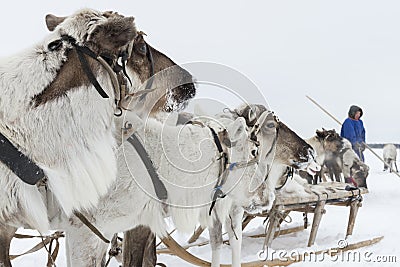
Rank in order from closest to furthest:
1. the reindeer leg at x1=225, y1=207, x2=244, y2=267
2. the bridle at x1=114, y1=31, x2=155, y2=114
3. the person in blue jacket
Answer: the bridle at x1=114, y1=31, x2=155, y2=114, the reindeer leg at x1=225, y1=207, x2=244, y2=267, the person in blue jacket

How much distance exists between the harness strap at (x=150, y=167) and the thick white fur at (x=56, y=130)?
0.49 metres

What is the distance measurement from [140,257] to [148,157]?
818mm

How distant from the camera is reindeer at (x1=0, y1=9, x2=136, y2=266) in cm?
193

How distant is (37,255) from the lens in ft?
18.8

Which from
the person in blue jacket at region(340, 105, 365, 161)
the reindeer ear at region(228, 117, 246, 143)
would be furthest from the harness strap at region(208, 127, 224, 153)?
the person in blue jacket at region(340, 105, 365, 161)

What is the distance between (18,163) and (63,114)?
255 millimetres

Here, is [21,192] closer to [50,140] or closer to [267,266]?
[50,140]

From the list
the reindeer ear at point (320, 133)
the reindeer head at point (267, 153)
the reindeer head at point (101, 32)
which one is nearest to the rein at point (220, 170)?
the reindeer head at point (267, 153)

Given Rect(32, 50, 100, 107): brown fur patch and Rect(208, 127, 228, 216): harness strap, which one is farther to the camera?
Rect(208, 127, 228, 216): harness strap

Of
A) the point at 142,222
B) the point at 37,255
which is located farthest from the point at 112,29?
the point at 37,255

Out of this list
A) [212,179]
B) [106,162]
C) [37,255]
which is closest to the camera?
[106,162]

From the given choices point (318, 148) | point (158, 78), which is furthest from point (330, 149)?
point (158, 78)

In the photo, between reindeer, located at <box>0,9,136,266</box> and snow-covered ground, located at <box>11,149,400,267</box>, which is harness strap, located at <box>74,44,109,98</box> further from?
snow-covered ground, located at <box>11,149,400,267</box>

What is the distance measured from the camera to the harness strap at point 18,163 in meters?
1.92
